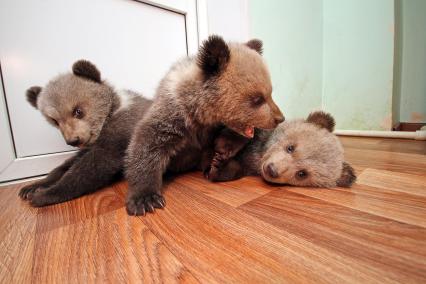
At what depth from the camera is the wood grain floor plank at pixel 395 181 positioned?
4.41ft

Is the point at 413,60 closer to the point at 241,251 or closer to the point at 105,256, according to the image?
the point at 241,251

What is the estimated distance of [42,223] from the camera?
1143mm

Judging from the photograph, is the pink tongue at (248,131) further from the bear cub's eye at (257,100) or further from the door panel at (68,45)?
the door panel at (68,45)

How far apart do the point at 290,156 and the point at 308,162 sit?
112 mm

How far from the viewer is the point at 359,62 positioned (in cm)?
333

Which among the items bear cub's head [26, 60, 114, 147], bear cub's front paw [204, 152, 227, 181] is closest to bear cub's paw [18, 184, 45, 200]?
bear cub's head [26, 60, 114, 147]

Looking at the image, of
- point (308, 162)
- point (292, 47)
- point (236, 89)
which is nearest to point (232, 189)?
point (308, 162)

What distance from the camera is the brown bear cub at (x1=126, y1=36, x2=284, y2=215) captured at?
4.28 feet

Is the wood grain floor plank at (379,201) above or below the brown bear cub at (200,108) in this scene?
below

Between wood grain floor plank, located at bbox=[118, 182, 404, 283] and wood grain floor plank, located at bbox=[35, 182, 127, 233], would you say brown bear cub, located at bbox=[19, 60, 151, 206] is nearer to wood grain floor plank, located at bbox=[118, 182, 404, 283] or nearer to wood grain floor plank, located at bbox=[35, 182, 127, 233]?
wood grain floor plank, located at bbox=[35, 182, 127, 233]

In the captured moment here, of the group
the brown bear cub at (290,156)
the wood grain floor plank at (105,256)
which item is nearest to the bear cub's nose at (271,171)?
the brown bear cub at (290,156)

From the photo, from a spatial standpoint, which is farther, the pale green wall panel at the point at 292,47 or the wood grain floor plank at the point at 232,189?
the pale green wall panel at the point at 292,47

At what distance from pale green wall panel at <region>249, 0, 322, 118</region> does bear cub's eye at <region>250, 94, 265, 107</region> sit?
5.51 ft

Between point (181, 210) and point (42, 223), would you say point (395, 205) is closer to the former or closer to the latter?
point (181, 210)
